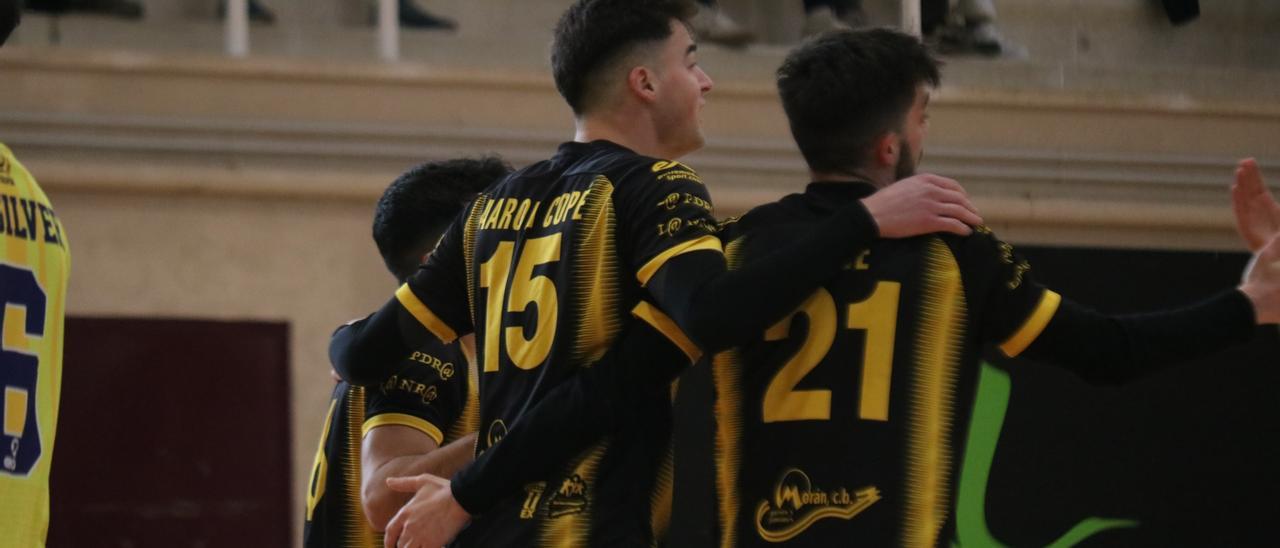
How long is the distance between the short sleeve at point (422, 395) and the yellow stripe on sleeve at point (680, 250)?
32.6 inches

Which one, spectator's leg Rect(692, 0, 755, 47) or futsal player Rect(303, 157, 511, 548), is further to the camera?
spectator's leg Rect(692, 0, 755, 47)

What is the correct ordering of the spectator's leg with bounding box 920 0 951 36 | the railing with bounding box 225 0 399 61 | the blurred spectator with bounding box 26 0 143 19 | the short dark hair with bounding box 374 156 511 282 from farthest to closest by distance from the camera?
the spectator's leg with bounding box 920 0 951 36 → the blurred spectator with bounding box 26 0 143 19 → the railing with bounding box 225 0 399 61 → the short dark hair with bounding box 374 156 511 282

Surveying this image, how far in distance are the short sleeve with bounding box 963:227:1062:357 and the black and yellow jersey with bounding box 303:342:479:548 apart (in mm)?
1141

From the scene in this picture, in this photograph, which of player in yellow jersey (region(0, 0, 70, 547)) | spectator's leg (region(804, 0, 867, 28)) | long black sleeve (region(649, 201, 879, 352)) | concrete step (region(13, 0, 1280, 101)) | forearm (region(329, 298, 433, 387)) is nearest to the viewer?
long black sleeve (region(649, 201, 879, 352))

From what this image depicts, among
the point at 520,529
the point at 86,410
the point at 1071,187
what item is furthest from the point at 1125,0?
the point at 520,529

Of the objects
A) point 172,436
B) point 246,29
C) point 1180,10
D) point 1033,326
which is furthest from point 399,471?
point 1180,10

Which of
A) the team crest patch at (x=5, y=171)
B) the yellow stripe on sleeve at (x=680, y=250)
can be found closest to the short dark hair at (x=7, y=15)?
the team crest patch at (x=5, y=171)

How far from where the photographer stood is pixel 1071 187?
677cm

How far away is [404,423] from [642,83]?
0.83m

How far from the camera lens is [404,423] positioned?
3.27 meters

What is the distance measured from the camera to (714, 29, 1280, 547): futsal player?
8.41 ft

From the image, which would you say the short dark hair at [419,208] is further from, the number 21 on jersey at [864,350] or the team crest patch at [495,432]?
the number 21 on jersey at [864,350]

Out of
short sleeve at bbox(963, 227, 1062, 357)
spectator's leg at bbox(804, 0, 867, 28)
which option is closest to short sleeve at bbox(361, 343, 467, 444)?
short sleeve at bbox(963, 227, 1062, 357)

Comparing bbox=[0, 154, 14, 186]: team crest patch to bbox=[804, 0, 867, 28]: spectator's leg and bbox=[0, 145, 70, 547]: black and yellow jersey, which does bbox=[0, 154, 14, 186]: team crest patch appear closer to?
bbox=[0, 145, 70, 547]: black and yellow jersey
